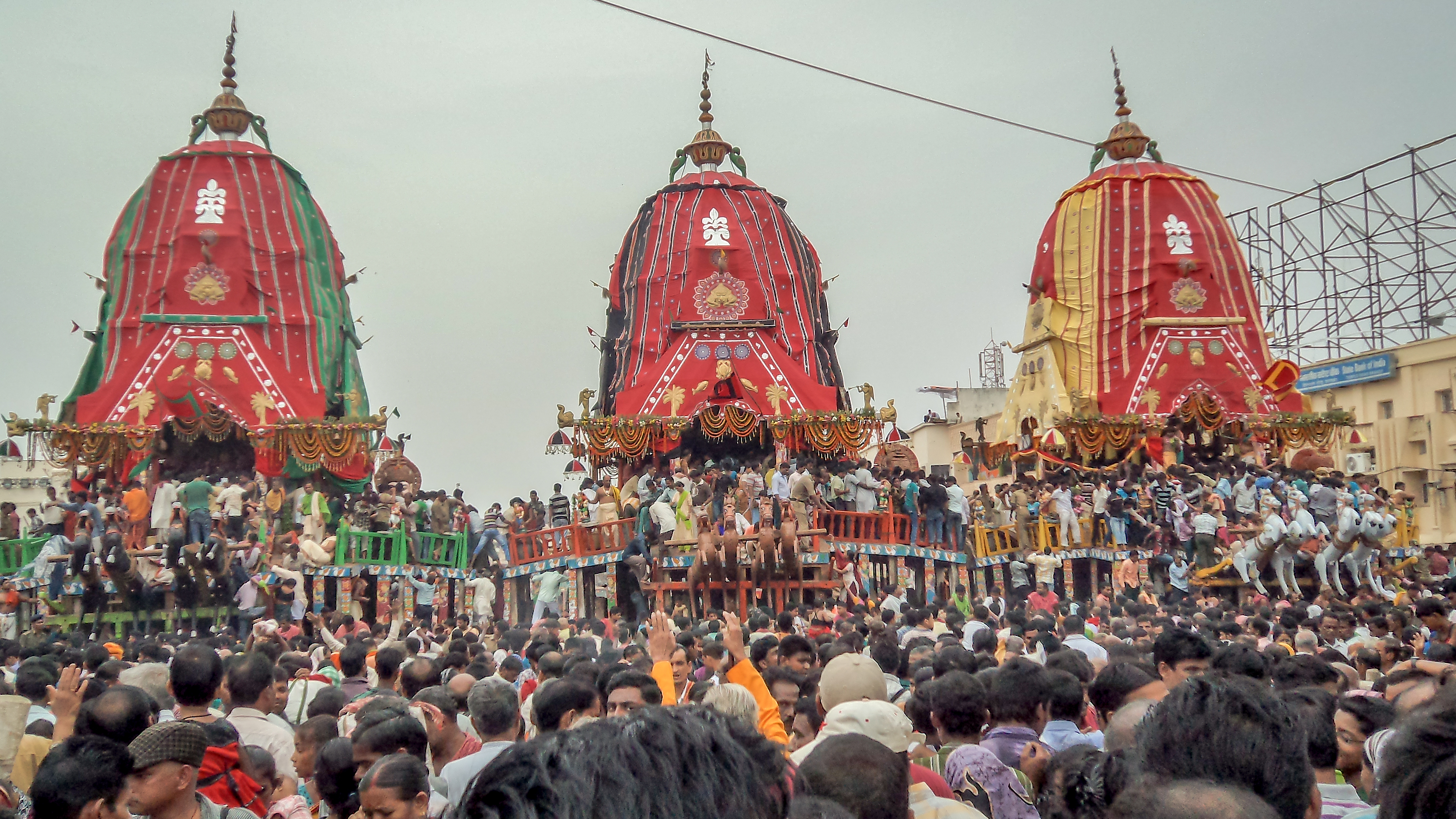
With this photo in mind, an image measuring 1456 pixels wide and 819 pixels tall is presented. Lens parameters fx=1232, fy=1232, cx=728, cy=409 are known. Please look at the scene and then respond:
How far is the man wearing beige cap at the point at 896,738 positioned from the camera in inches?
147

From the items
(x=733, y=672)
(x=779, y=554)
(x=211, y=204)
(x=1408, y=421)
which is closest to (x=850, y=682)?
(x=733, y=672)

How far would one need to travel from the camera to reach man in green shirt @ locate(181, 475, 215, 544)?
21844 millimetres

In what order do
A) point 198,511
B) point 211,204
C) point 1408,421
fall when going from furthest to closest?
point 1408,421 < point 211,204 < point 198,511

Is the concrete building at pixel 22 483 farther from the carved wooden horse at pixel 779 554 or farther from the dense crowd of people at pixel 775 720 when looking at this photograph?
the dense crowd of people at pixel 775 720

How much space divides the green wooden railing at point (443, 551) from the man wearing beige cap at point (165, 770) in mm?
19709

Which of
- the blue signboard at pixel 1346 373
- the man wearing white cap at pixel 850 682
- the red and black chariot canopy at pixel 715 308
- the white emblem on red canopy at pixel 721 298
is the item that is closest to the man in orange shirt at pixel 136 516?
the red and black chariot canopy at pixel 715 308

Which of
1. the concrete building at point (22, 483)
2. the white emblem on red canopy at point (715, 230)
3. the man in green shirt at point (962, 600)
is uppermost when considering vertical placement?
the white emblem on red canopy at point (715, 230)

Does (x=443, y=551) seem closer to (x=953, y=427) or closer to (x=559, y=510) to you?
(x=559, y=510)

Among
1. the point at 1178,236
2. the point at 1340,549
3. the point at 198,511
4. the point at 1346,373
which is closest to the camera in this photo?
the point at 1340,549

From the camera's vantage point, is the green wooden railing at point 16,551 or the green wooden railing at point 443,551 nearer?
the green wooden railing at point 16,551

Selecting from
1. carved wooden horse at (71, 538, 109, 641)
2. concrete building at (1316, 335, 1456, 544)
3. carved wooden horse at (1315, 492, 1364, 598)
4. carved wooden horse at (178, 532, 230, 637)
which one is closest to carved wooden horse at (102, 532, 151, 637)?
carved wooden horse at (71, 538, 109, 641)

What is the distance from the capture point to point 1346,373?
38.6m

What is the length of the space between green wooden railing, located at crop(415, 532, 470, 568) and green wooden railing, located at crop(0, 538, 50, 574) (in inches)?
266

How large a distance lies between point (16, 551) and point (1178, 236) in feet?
98.1
